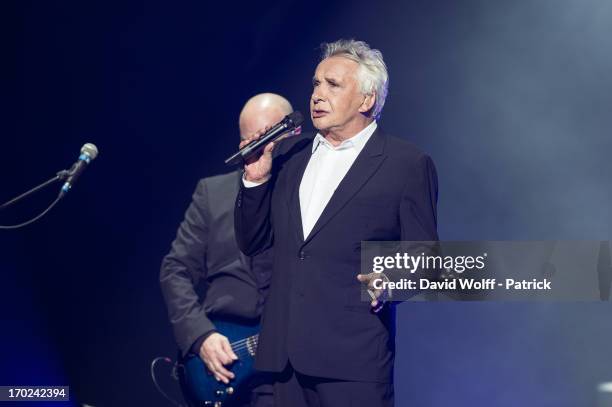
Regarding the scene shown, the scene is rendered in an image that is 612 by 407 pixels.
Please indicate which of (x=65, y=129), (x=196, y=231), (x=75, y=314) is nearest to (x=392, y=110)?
(x=196, y=231)

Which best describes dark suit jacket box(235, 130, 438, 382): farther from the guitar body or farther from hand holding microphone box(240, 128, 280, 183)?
the guitar body

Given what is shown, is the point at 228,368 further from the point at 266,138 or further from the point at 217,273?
the point at 266,138

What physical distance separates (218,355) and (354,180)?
3.61 ft

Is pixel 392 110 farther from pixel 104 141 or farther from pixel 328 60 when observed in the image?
pixel 328 60

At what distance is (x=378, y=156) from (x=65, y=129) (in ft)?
7.29

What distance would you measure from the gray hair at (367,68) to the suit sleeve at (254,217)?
38 centimetres

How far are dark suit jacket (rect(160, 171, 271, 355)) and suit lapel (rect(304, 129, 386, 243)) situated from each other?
860 millimetres

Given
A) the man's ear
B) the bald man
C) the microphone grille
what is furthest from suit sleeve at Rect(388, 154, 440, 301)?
the bald man

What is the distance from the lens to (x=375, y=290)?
85.2 inches

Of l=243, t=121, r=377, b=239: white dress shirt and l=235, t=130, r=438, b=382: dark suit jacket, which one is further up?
l=243, t=121, r=377, b=239: white dress shirt

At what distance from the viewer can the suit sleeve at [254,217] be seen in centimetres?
240

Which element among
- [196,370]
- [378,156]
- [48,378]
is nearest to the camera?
[378,156]

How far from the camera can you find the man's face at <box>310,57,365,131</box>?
239cm

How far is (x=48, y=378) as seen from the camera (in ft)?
13.1
